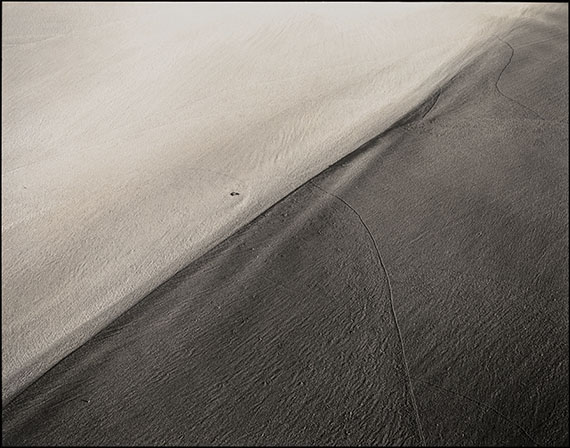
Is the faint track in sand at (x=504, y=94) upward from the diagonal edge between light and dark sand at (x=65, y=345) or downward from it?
downward

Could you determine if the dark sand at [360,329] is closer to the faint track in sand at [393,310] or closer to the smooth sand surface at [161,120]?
the faint track in sand at [393,310]

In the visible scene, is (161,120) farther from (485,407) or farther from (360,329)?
(485,407)

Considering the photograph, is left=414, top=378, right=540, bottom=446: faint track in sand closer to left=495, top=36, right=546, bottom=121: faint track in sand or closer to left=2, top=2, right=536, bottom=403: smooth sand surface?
left=2, top=2, right=536, bottom=403: smooth sand surface

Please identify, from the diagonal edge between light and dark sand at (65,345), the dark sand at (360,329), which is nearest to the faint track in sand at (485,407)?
the dark sand at (360,329)

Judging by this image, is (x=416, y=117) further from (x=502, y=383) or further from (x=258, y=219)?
(x=502, y=383)

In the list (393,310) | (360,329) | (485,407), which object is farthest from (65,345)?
(485,407)

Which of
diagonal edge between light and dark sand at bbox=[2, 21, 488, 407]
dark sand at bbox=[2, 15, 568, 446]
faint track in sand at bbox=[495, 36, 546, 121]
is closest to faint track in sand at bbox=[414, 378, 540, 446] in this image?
dark sand at bbox=[2, 15, 568, 446]

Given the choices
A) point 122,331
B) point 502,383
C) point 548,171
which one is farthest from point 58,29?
point 502,383
